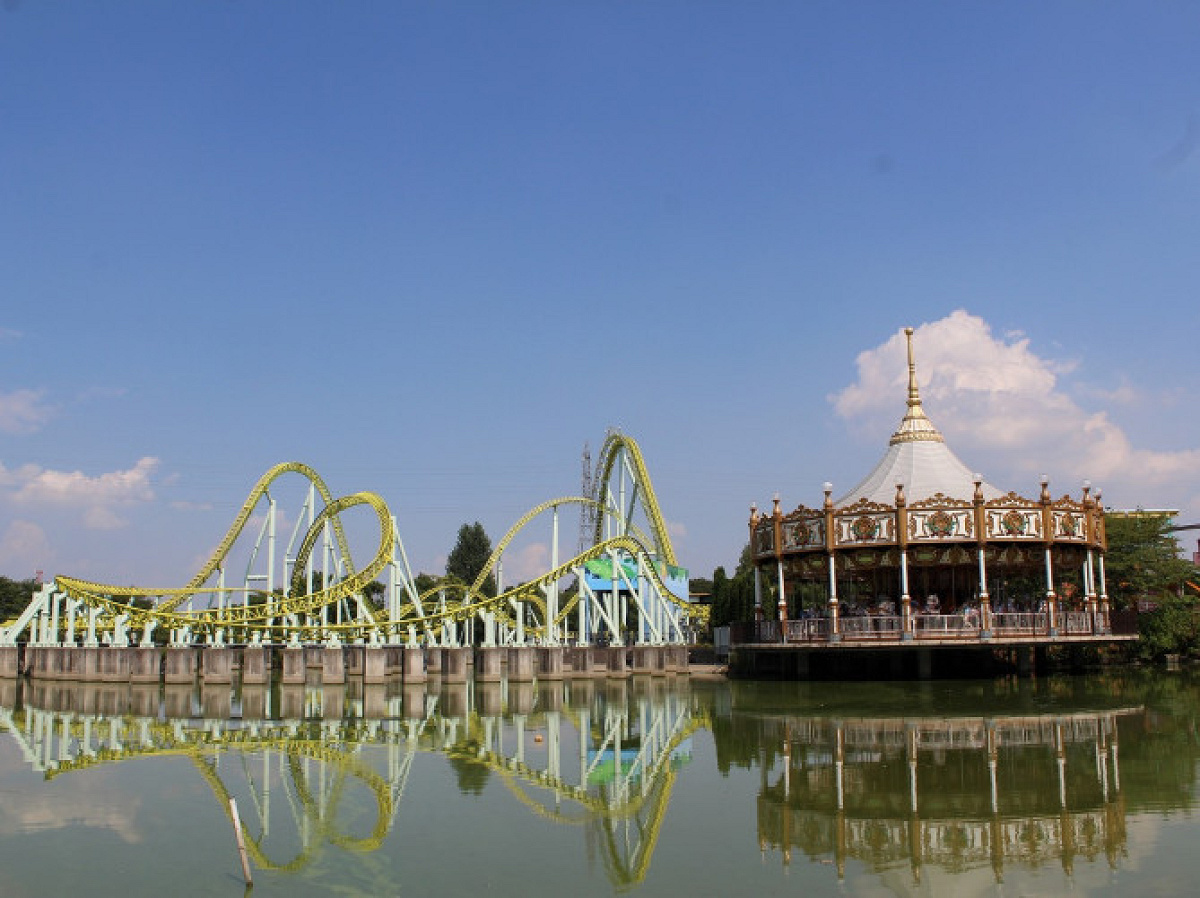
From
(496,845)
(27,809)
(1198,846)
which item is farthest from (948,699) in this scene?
(27,809)

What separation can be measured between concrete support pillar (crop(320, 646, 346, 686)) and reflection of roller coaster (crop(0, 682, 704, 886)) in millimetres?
3084

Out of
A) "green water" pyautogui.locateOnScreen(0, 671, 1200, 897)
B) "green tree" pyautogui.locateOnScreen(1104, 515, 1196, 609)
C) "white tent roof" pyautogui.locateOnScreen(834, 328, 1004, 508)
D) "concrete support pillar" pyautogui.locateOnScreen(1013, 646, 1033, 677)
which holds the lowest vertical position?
"green water" pyautogui.locateOnScreen(0, 671, 1200, 897)

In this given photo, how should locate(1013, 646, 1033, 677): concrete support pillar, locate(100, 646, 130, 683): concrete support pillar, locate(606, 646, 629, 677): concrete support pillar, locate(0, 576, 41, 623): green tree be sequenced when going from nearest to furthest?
locate(1013, 646, 1033, 677): concrete support pillar → locate(100, 646, 130, 683): concrete support pillar → locate(606, 646, 629, 677): concrete support pillar → locate(0, 576, 41, 623): green tree

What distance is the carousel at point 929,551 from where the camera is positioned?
110 feet

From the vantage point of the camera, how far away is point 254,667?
39.5 meters

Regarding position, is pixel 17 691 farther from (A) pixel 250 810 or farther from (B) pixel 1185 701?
(B) pixel 1185 701

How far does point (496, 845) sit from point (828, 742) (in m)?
9.75

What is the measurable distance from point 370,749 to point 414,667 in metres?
18.2

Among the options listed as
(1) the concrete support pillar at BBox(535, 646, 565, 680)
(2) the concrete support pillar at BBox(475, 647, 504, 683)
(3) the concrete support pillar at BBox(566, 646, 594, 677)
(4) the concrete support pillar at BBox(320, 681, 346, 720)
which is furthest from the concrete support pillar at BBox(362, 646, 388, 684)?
(3) the concrete support pillar at BBox(566, 646, 594, 677)

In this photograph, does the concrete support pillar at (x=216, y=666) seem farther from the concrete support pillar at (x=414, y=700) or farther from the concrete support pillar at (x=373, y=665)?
the concrete support pillar at (x=414, y=700)

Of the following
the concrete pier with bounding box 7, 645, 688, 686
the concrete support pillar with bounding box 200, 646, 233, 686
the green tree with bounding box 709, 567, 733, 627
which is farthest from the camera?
the green tree with bounding box 709, 567, 733, 627

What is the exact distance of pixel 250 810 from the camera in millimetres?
15602

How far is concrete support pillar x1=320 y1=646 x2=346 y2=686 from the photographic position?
39.5m

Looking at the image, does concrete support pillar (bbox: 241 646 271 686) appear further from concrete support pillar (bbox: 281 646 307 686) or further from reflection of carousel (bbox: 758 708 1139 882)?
reflection of carousel (bbox: 758 708 1139 882)
